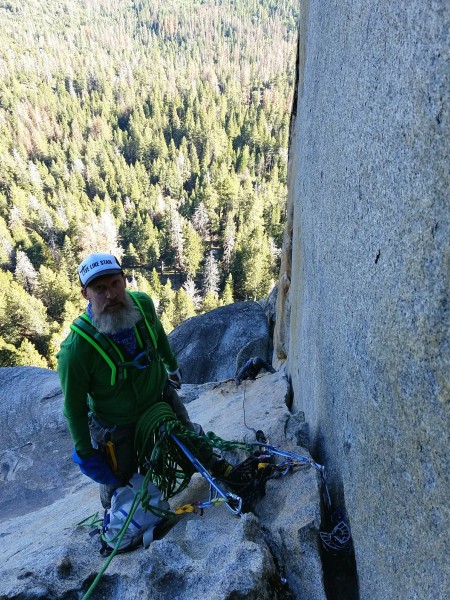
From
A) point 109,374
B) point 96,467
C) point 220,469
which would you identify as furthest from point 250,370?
point 109,374

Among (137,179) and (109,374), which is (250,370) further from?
(137,179)

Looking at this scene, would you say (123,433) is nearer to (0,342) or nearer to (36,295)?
(0,342)

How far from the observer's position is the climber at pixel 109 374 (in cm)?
342

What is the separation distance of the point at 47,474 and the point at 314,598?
771 centimetres

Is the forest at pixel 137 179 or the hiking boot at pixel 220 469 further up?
the hiking boot at pixel 220 469

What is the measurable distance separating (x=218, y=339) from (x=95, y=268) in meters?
15.6

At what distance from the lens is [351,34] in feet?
9.14

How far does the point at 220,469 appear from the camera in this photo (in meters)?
4.06

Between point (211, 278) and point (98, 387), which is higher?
point (98, 387)

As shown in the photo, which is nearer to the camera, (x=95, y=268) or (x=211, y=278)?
(x=95, y=268)

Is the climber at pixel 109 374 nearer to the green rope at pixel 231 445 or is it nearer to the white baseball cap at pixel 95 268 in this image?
the white baseball cap at pixel 95 268

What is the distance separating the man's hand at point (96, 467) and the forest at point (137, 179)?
40787mm

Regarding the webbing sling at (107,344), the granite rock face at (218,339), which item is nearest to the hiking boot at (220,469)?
the webbing sling at (107,344)

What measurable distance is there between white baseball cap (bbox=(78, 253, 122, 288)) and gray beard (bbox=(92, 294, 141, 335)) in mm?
297
